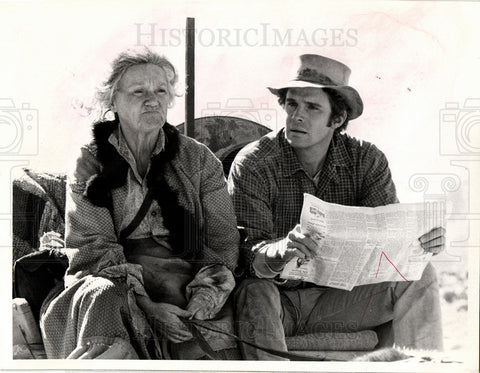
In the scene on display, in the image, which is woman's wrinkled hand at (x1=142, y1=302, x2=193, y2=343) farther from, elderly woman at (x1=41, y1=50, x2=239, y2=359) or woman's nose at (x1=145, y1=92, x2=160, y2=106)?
woman's nose at (x1=145, y1=92, x2=160, y2=106)

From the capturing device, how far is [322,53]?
597 centimetres

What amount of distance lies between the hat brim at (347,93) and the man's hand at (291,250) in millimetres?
748

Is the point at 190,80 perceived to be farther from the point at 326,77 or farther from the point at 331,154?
the point at 331,154

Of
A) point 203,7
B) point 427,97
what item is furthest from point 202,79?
point 427,97

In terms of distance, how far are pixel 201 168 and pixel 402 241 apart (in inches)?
46.8

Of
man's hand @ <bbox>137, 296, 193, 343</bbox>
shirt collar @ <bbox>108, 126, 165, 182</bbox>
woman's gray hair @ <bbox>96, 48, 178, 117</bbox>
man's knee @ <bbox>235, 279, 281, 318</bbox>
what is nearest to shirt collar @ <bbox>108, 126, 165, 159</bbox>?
shirt collar @ <bbox>108, 126, 165, 182</bbox>

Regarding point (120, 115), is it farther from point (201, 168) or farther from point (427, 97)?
point (427, 97)

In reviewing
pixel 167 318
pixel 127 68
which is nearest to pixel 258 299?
pixel 167 318

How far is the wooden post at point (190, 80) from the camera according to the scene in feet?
19.6

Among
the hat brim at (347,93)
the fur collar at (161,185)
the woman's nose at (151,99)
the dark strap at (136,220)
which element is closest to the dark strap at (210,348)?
the fur collar at (161,185)

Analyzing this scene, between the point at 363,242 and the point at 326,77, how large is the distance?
94 centimetres

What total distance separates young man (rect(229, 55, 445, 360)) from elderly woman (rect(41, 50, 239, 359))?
0.14 meters

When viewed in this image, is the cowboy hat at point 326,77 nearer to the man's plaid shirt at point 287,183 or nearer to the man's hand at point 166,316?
the man's plaid shirt at point 287,183

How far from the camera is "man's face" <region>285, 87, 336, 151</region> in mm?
5949
